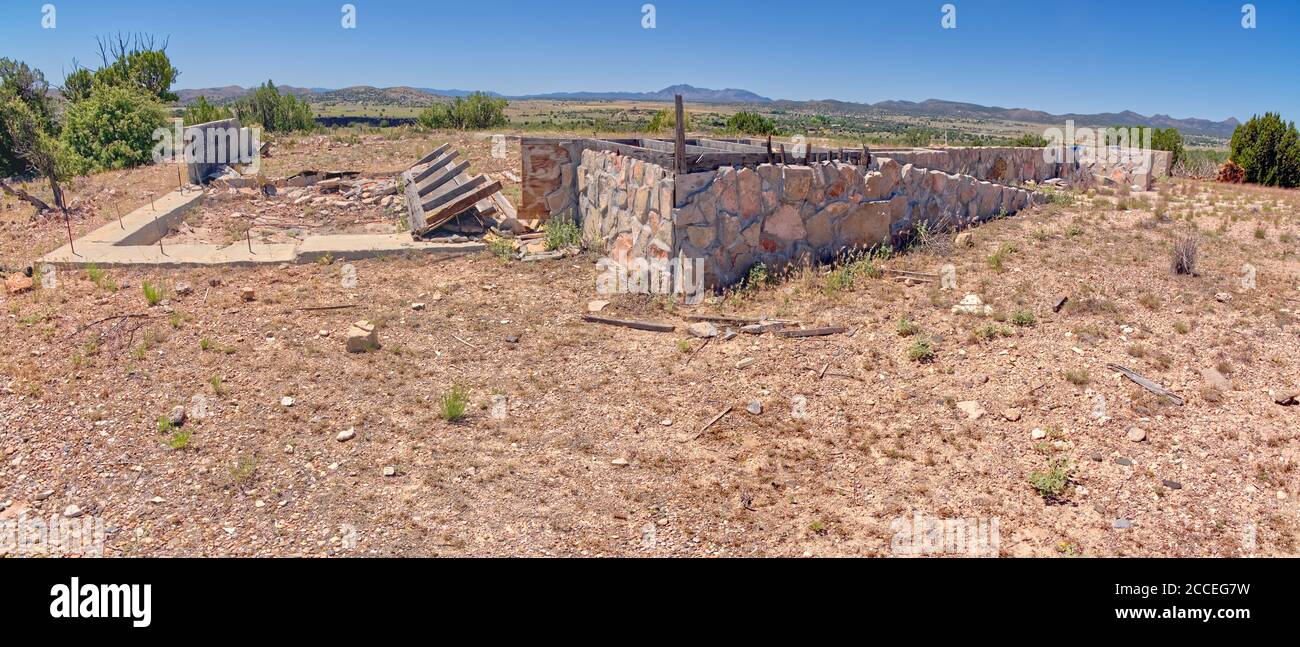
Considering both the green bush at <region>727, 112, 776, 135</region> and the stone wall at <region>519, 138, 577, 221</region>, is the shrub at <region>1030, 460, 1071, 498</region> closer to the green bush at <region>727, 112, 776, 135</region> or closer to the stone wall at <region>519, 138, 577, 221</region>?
the stone wall at <region>519, 138, 577, 221</region>

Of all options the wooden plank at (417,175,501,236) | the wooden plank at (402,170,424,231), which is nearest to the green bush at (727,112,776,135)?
the wooden plank at (402,170,424,231)

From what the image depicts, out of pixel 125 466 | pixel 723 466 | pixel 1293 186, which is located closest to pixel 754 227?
pixel 723 466

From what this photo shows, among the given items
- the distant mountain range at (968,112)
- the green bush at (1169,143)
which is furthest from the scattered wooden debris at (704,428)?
the distant mountain range at (968,112)

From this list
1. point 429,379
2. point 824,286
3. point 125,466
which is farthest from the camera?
point 824,286

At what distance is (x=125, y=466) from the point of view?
15.5 ft

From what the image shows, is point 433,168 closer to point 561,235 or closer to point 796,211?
point 561,235

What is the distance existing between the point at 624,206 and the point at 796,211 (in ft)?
7.36

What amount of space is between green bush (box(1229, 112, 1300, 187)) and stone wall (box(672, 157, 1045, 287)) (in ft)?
49.9

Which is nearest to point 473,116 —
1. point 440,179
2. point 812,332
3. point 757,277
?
point 440,179

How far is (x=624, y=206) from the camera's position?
30.5ft

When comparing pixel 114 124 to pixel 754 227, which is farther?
pixel 114 124

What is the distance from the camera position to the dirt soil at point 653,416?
422 centimetres
